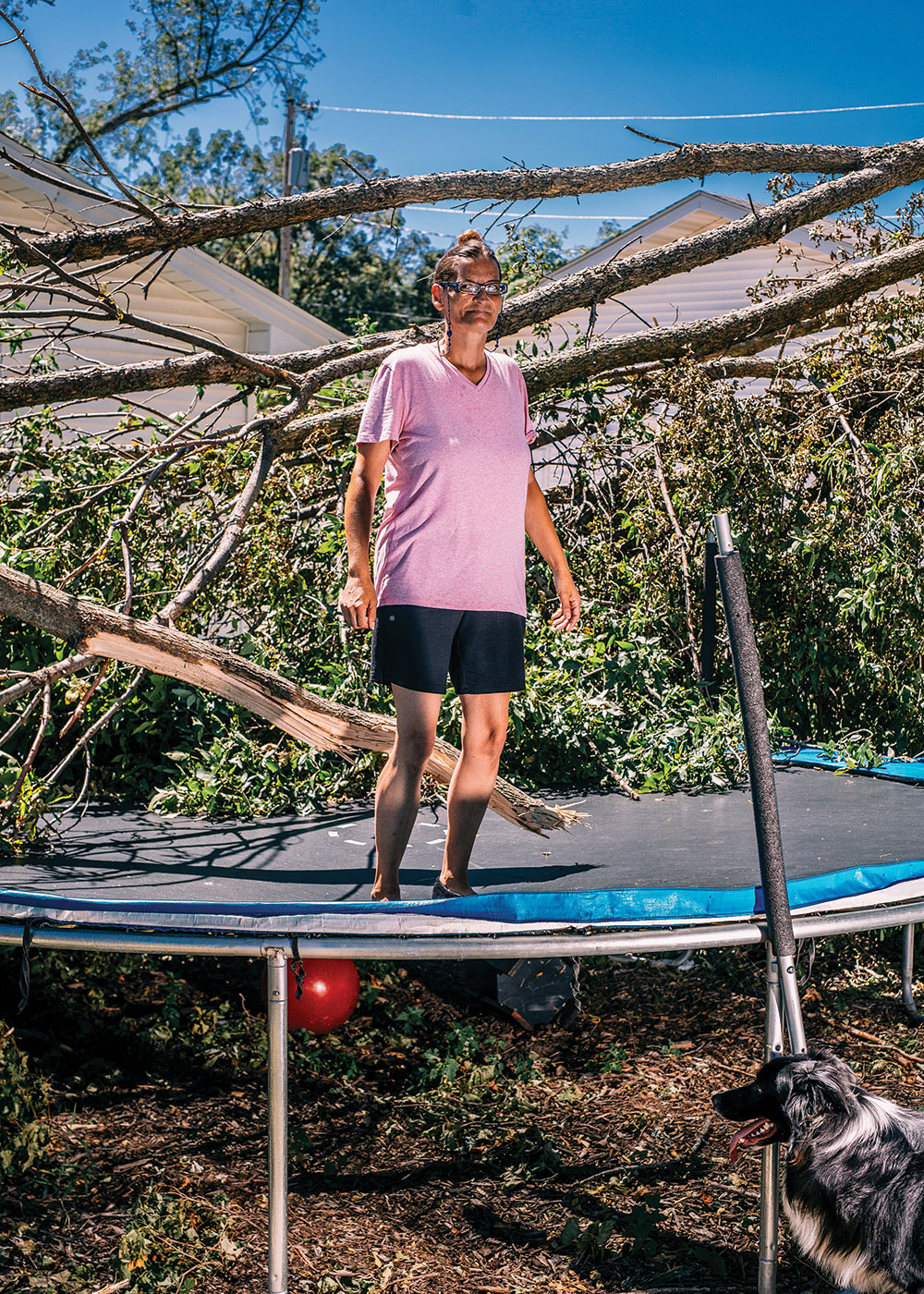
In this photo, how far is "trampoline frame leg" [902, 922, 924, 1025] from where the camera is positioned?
10.9ft

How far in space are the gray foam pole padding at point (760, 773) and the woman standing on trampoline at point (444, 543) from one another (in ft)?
1.92

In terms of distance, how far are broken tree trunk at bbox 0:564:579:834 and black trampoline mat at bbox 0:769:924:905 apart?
197 mm

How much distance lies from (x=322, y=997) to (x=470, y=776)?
2.50 ft

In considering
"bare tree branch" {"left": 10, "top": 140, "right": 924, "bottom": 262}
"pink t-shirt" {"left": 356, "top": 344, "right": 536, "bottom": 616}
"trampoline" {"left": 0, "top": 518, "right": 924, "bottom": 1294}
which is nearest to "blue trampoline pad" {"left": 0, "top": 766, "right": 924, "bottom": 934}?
"trampoline" {"left": 0, "top": 518, "right": 924, "bottom": 1294}

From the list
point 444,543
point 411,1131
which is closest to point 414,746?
point 444,543

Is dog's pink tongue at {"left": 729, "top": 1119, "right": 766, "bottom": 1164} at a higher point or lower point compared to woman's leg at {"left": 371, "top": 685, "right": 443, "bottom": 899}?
lower

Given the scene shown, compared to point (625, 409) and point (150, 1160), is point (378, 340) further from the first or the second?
point (150, 1160)

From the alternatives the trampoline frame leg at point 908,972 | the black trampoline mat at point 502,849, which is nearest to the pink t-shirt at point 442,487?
the black trampoline mat at point 502,849

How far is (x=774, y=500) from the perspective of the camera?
441 centimetres

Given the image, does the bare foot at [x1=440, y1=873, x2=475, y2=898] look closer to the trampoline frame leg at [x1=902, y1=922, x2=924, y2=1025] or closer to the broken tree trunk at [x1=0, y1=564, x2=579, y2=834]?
the broken tree trunk at [x1=0, y1=564, x2=579, y2=834]

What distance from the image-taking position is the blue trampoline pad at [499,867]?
2.12m

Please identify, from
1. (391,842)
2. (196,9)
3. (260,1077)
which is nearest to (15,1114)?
(260,1077)

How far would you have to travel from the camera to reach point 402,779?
2355 millimetres

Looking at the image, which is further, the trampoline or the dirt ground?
the dirt ground
